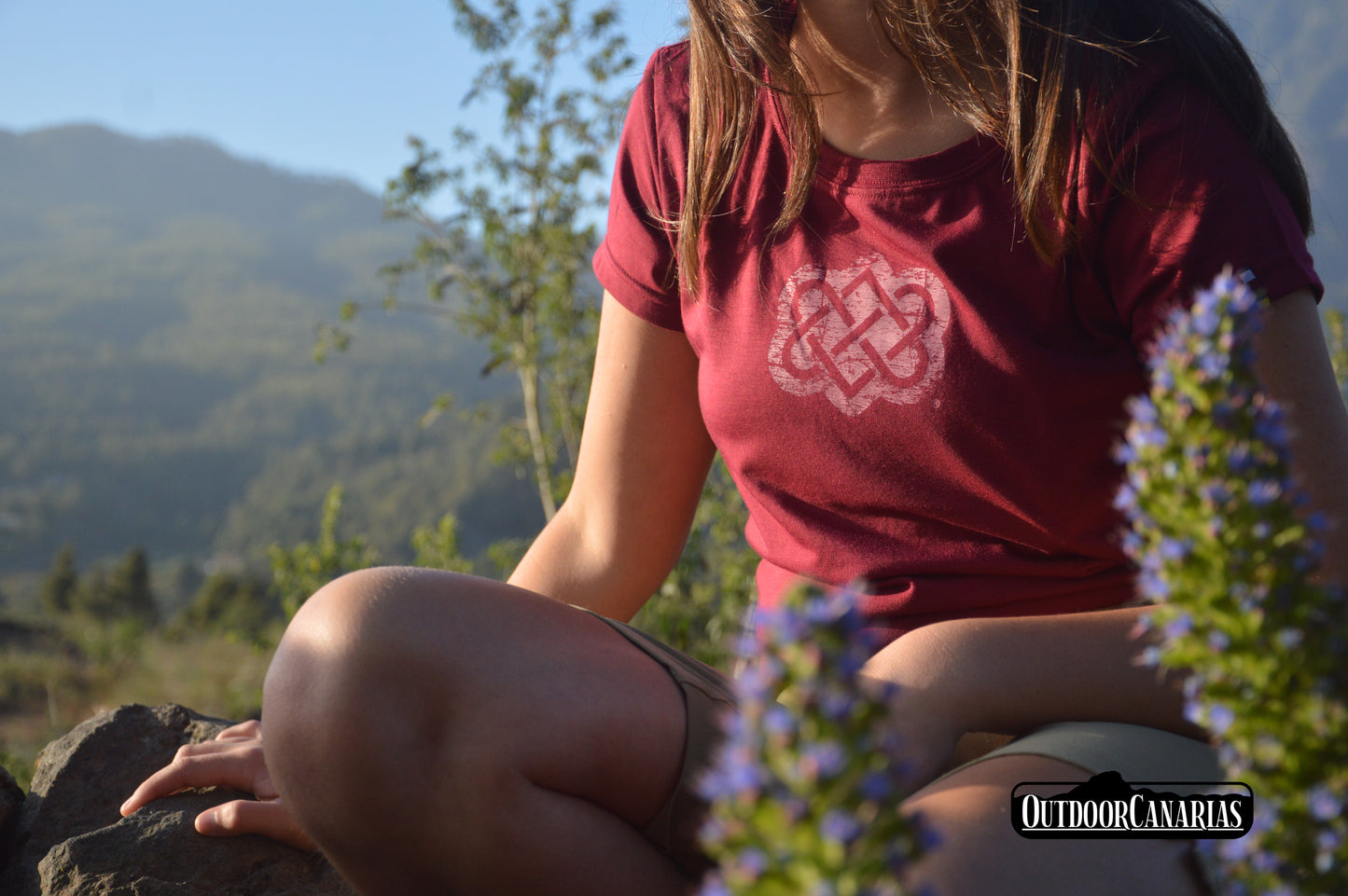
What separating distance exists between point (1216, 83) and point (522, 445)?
4.79m

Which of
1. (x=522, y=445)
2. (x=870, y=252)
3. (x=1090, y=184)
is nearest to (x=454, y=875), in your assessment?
(x=870, y=252)

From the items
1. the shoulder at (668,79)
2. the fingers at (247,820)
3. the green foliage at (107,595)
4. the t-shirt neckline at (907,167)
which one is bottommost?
the green foliage at (107,595)

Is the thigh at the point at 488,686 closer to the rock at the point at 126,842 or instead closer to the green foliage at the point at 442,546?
the rock at the point at 126,842

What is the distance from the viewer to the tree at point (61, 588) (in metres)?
19.0

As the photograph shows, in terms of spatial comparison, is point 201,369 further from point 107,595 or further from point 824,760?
point 824,760

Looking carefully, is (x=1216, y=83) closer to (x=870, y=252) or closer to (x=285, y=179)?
(x=870, y=252)

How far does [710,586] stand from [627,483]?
3198 millimetres

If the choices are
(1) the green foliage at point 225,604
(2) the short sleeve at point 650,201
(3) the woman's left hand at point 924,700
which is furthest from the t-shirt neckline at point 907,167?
(1) the green foliage at point 225,604

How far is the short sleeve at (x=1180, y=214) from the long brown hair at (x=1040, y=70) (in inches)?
1.4

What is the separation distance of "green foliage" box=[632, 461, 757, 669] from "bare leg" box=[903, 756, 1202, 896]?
135 inches

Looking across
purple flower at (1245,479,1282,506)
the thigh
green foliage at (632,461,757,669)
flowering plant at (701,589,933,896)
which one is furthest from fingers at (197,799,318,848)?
green foliage at (632,461,757,669)

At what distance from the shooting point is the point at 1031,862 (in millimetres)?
1081

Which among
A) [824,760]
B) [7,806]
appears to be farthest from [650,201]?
[7,806]

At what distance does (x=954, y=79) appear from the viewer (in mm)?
1692
